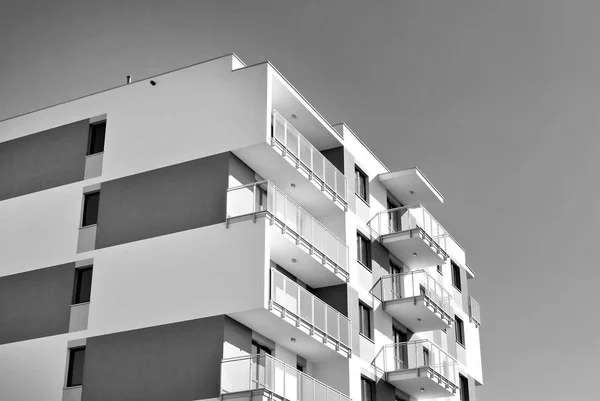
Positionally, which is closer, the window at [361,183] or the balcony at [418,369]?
the balcony at [418,369]

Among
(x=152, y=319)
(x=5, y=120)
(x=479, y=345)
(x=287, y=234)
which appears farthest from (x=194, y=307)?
(x=479, y=345)

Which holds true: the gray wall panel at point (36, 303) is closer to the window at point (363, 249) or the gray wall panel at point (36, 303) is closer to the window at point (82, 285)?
the window at point (82, 285)

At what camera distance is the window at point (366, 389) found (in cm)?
3619

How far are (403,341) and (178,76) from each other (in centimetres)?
1379

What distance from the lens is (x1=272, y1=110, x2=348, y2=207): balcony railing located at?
33.9 m

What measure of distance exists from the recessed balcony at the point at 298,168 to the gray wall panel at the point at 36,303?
6869 millimetres

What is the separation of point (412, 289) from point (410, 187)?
4.35 m

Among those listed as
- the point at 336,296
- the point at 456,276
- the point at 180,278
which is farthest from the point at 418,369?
the point at 456,276

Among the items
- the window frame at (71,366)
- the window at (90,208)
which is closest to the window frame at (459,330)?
the window at (90,208)

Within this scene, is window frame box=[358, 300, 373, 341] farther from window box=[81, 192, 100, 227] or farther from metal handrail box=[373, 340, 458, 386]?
window box=[81, 192, 100, 227]

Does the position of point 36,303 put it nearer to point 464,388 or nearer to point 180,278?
point 180,278

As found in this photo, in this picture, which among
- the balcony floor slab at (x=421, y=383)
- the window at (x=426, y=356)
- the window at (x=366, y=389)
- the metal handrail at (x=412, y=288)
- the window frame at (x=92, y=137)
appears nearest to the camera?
the window frame at (x=92, y=137)

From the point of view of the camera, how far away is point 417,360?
126 feet

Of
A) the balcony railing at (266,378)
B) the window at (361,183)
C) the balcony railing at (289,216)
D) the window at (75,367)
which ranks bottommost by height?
the balcony railing at (266,378)
